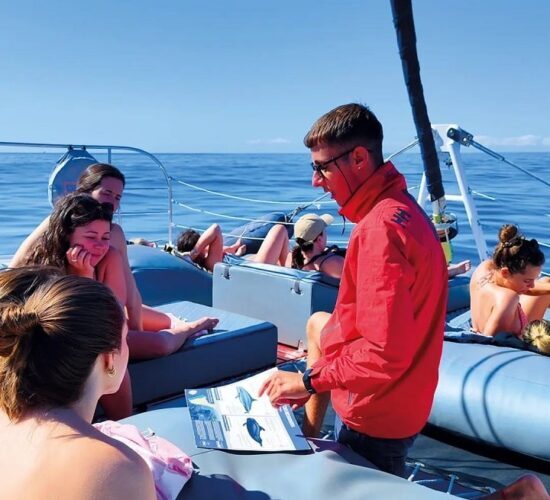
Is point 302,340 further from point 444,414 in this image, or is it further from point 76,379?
point 76,379

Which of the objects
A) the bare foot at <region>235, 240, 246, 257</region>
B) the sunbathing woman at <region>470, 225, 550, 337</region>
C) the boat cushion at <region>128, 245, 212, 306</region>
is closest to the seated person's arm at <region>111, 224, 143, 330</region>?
the boat cushion at <region>128, 245, 212, 306</region>

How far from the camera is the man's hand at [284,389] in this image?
68.0 inches

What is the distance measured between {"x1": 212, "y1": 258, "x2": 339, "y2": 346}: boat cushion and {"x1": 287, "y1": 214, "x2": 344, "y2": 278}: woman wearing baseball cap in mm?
113

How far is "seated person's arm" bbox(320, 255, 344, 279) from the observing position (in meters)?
3.88

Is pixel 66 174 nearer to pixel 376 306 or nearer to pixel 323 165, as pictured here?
pixel 323 165

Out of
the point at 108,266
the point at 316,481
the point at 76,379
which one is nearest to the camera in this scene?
the point at 76,379

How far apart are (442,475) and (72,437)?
1802mm

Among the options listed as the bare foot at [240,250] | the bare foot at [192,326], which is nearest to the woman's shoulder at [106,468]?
Result: the bare foot at [192,326]

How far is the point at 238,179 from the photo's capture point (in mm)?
23484

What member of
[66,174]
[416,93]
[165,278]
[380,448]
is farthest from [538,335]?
[66,174]

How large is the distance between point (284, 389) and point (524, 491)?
0.67m

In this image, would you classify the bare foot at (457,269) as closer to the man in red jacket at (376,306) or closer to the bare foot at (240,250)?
the bare foot at (240,250)

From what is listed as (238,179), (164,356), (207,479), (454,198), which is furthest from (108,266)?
(238,179)

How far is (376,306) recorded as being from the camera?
1521mm
